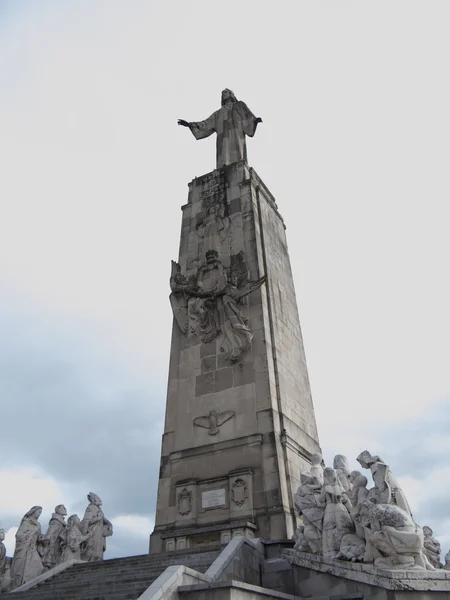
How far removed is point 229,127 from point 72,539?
56.4ft

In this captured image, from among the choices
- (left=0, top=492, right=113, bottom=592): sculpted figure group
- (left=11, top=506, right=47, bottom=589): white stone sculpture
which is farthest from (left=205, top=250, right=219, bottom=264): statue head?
(left=11, top=506, right=47, bottom=589): white stone sculpture

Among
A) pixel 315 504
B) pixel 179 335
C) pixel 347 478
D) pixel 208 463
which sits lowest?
pixel 315 504

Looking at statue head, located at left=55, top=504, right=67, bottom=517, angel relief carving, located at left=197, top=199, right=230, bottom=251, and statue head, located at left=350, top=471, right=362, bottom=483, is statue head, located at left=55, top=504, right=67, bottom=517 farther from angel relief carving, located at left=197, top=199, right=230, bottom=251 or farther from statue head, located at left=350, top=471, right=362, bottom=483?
angel relief carving, located at left=197, top=199, right=230, bottom=251

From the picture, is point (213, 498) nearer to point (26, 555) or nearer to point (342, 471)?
point (342, 471)

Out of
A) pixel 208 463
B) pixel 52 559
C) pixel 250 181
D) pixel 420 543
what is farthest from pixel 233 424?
pixel 250 181

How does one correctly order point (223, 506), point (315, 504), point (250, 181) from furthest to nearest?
point (250, 181) < point (223, 506) < point (315, 504)

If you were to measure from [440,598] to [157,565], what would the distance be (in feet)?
18.6

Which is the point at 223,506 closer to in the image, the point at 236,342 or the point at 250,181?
the point at 236,342

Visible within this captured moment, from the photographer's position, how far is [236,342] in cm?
1750

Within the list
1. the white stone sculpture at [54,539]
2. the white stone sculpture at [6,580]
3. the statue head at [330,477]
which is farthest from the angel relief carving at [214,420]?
the white stone sculpture at [6,580]

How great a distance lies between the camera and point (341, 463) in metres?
12.9

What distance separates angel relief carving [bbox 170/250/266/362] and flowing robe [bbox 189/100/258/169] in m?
5.74

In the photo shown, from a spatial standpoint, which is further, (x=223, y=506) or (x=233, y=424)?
(x=233, y=424)

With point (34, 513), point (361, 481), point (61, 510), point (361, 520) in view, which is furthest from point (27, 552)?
point (361, 520)
